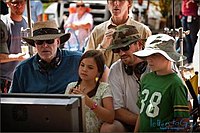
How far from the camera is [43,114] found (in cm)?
181

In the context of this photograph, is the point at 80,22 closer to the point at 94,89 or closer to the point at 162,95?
the point at 94,89

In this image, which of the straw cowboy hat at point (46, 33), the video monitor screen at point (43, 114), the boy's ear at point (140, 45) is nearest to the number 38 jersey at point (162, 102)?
the boy's ear at point (140, 45)

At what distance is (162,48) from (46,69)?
0.89 m

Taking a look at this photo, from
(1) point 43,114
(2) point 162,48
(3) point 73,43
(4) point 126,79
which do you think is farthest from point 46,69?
(3) point 73,43

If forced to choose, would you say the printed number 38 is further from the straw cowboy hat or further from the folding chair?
the folding chair

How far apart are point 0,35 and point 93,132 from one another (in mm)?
1454

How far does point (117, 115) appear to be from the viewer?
268cm

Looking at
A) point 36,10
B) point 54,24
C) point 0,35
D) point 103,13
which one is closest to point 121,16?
point 54,24

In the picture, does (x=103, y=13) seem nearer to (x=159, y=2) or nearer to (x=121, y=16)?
(x=159, y=2)

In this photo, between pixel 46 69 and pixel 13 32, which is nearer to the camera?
pixel 46 69

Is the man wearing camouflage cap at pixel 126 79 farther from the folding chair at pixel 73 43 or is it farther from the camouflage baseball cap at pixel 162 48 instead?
the folding chair at pixel 73 43

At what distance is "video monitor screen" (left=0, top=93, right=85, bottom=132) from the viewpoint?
180cm

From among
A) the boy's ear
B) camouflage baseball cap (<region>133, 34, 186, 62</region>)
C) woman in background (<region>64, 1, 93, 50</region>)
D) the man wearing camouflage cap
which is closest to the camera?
camouflage baseball cap (<region>133, 34, 186, 62</region>)

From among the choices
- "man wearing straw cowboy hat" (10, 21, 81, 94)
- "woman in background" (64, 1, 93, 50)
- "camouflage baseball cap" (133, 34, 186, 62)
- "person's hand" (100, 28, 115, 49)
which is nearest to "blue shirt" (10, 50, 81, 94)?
"man wearing straw cowboy hat" (10, 21, 81, 94)
